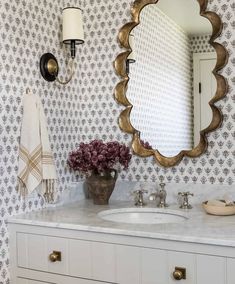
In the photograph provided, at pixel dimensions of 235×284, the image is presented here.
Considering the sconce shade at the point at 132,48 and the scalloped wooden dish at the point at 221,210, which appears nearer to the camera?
the scalloped wooden dish at the point at 221,210

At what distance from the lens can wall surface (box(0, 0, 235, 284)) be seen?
2039 millimetres

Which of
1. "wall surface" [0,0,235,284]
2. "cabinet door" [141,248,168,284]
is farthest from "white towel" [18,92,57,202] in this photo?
"cabinet door" [141,248,168,284]

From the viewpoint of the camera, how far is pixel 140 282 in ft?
5.65

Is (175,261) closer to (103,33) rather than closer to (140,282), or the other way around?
(140,282)

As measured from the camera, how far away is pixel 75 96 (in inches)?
101

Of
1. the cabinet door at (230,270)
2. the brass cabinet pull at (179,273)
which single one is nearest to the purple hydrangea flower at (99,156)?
the brass cabinet pull at (179,273)

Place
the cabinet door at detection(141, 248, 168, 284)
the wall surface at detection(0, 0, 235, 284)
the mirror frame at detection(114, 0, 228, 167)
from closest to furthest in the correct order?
the cabinet door at detection(141, 248, 168, 284) → the wall surface at detection(0, 0, 235, 284) → the mirror frame at detection(114, 0, 228, 167)

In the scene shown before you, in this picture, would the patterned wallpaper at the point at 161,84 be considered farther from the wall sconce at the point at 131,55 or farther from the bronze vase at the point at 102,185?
the bronze vase at the point at 102,185

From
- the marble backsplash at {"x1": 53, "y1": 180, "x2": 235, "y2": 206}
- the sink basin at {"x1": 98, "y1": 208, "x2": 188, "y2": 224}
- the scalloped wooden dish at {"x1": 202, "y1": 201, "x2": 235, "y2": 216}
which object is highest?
the marble backsplash at {"x1": 53, "y1": 180, "x2": 235, "y2": 206}

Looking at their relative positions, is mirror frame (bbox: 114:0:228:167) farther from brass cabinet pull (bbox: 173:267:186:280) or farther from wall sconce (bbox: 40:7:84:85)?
brass cabinet pull (bbox: 173:267:186:280)

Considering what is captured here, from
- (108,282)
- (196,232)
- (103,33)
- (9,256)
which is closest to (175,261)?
(196,232)

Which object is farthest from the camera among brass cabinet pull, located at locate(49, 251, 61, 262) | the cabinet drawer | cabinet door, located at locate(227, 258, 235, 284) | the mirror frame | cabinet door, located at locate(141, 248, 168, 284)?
the mirror frame

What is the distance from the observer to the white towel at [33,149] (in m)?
2.08

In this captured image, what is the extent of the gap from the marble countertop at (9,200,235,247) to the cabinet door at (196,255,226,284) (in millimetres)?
68
